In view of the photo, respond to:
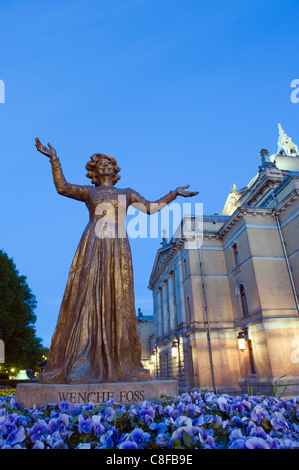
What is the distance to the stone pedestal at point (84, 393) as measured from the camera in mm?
3127

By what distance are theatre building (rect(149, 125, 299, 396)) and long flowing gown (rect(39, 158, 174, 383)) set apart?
1838 cm

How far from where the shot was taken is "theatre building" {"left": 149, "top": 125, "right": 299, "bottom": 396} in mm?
21750

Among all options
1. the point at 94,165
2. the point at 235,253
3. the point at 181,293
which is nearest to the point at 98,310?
the point at 94,165

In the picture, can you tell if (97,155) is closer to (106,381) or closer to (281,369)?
(106,381)

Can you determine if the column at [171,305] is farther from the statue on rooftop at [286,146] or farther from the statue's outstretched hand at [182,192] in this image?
the statue's outstretched hand at [182,192]

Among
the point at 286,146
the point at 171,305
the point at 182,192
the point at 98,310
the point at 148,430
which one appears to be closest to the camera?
the point at 148,430

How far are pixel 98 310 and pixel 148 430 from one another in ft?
6.51

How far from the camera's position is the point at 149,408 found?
7.98 ft

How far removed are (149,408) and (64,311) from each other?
82.6 inches

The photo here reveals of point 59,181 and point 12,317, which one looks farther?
point 12,317

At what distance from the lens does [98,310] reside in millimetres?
4008

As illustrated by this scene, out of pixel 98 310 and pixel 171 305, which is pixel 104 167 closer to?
pixel 98 310

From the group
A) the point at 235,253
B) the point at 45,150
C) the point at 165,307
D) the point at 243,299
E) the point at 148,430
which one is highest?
the point at 235,253
